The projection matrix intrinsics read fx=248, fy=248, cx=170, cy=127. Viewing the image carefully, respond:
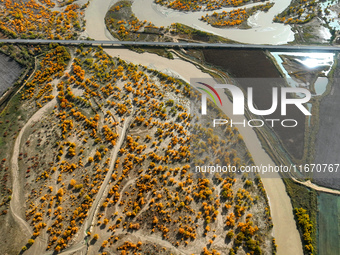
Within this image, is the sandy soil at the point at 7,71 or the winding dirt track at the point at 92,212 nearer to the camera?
the winding dirt track at the point at 92,212

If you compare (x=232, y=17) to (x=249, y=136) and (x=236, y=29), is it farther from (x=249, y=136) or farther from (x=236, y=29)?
(x=249, y=136)

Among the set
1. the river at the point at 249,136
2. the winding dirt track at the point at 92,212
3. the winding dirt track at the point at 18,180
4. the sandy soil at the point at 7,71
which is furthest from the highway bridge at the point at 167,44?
the winding dirt track at the point at 92,212

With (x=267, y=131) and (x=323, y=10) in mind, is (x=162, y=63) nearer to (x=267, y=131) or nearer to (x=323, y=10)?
(x=267, y=131)

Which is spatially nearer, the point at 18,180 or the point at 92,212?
the point at 92,212

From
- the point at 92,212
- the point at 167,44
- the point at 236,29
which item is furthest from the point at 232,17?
the point at 92,212

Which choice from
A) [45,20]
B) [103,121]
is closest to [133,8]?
[45,20]

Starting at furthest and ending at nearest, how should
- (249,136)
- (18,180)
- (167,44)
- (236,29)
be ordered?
(236,29), (167,44), (249,136), (18,180)

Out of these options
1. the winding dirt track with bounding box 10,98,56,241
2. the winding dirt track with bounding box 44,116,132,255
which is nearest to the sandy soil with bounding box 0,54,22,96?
the winding dirt track with bounding box 10,98,56,241

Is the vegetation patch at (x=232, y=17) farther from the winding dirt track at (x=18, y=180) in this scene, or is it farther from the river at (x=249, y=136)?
the winding dirt track at (x=18, y=180)

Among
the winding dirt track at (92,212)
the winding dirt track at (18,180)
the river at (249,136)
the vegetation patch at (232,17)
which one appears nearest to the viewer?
the winding dirt track at (92,212)
